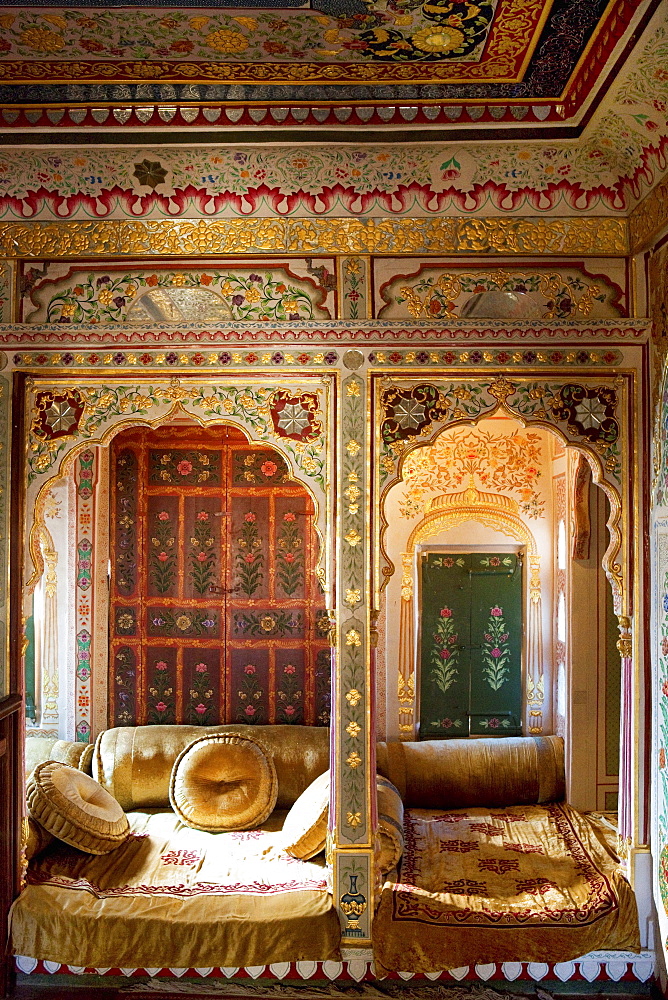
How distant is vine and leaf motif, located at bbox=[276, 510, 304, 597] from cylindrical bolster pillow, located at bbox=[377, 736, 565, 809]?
1.31 meters

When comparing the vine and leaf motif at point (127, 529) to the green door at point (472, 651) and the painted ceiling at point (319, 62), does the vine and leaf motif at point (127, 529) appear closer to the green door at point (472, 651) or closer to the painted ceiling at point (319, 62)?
the green door at point (472, 651)

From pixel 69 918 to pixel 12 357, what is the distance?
277cm

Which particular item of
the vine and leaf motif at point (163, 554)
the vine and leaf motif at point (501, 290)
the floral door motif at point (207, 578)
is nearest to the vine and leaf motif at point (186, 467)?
the floral door motif at point (207, 578)

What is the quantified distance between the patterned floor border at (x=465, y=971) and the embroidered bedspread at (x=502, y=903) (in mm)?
57

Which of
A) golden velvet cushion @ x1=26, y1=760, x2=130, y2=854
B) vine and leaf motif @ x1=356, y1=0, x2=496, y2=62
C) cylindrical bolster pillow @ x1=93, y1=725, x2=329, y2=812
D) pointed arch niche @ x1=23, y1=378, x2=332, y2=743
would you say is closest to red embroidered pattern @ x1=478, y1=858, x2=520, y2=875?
cylindrical bolster pillow @ x1=93, y1=725, x2=329, y2=812

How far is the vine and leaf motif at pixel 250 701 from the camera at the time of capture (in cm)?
577

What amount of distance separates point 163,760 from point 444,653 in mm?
2071

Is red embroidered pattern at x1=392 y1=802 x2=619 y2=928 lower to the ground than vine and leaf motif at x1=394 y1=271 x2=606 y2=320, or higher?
lower

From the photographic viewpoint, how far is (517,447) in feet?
19.3

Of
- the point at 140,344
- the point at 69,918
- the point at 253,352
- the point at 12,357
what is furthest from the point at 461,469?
the point at 69,918

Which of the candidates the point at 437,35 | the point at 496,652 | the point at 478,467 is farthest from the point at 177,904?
the point at 437,35

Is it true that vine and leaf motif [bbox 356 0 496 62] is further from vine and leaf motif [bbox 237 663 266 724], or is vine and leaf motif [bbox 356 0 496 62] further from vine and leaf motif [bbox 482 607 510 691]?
vine and leaf motif [bbox 237 663 266 724]

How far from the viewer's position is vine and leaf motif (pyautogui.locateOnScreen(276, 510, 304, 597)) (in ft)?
19.0

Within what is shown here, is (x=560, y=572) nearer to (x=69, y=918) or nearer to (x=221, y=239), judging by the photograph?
(x=221, y=239)
